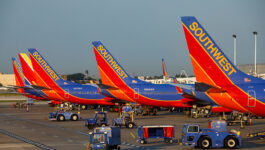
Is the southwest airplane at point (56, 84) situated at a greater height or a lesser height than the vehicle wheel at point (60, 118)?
greater

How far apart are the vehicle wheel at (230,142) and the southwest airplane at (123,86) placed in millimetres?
36327

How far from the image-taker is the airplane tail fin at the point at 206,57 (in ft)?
117

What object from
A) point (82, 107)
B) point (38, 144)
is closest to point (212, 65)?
point (38, 144)

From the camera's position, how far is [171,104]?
7162 centimetres

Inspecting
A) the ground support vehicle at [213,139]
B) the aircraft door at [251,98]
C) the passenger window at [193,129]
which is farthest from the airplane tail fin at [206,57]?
the ground support vehicle at [213,139]

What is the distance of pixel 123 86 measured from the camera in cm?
6881

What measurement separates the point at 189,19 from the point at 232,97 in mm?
7158

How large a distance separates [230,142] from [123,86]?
3835 cm

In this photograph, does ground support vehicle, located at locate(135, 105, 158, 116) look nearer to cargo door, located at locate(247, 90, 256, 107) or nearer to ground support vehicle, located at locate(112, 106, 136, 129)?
ground support vehicle, located at locate(112, 106, 136, 129)

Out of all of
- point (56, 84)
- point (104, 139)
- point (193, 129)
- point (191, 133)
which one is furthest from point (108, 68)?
point (104, 139)

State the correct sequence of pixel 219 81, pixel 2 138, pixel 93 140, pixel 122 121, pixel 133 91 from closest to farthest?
pixel 93 140
pixel 219 81
pixel 2 138
pixel 122 121
pixel 133 91

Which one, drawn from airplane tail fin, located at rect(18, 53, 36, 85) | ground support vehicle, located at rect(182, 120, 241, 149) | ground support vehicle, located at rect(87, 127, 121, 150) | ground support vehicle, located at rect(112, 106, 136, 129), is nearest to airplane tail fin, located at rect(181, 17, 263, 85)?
ground support vehicle, located at rect(182, 120, 241, 149)

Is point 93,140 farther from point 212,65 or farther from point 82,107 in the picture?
point 82,107

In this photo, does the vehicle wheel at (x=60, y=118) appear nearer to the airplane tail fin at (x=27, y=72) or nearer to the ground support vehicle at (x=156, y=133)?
the ground support vehicle at (x=156, y=133)
